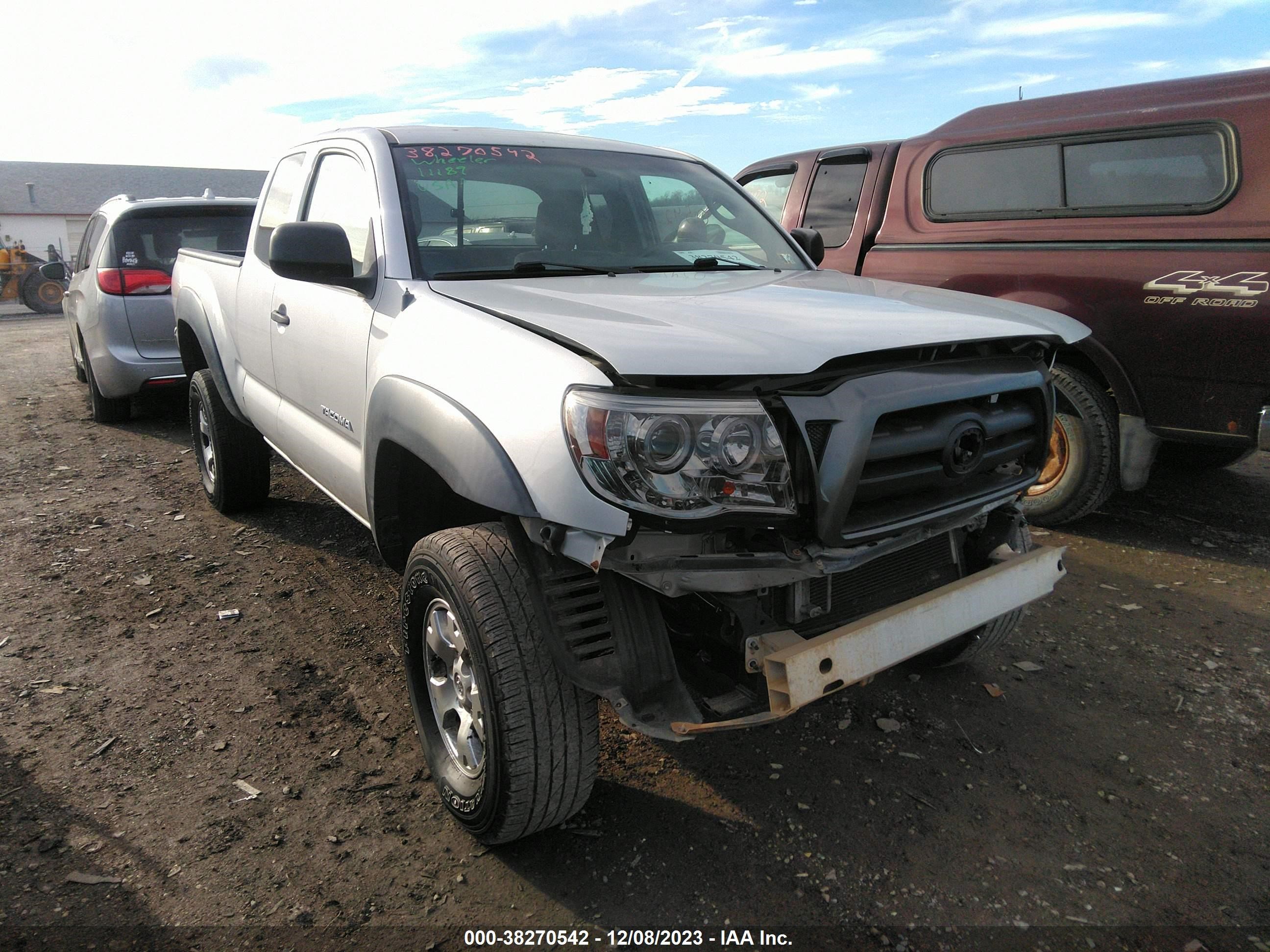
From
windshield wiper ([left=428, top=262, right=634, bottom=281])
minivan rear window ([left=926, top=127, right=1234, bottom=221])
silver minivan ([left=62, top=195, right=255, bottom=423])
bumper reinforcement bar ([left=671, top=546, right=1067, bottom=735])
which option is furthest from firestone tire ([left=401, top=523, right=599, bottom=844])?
silver minivan ([left=62, top=195, right=255, bottom=423])

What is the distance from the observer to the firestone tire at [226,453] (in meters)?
4.75

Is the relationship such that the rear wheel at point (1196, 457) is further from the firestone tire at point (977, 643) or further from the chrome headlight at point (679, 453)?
the chrome headlight at point (679, 453)

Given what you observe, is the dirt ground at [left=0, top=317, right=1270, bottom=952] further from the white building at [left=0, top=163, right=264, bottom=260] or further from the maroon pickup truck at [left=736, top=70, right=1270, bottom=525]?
the white building at [left=0, top=163, right=264, bottom=260]

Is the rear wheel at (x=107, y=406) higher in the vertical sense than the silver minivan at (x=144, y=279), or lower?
lower

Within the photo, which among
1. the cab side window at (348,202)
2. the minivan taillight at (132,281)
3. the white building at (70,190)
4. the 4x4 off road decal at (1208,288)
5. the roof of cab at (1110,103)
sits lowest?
the 4x4 off road decal at (1208,288)

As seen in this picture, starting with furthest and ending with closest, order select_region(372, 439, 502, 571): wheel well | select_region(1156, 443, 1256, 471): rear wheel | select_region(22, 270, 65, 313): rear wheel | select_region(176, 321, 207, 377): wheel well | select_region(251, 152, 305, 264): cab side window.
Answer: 1. select_region(22, 270, 65, 313): rear wheel
2. select_region(1156, 443, 1256, 471): rear wheel
3. select_region(176, 321, 207, 377): wheel well
4. select_region(251, 152, 305, 264): cab side window
5. select_region(372, 439, 502, 571): wheel well

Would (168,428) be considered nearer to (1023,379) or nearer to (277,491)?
(277,491)

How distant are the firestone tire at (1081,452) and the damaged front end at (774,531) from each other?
245 centimetres

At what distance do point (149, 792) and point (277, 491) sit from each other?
10.7ft

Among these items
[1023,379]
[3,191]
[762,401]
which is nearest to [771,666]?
[762,401]

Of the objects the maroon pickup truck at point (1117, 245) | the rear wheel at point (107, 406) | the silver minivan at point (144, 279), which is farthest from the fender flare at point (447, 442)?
the rear wheel at point (107, 406)

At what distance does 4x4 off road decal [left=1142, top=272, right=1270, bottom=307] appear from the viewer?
387cm

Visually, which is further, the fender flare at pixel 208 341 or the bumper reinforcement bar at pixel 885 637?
the fender flare at pixel 208 341

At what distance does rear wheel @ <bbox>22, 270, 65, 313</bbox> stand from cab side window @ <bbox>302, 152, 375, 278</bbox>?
2462cm
